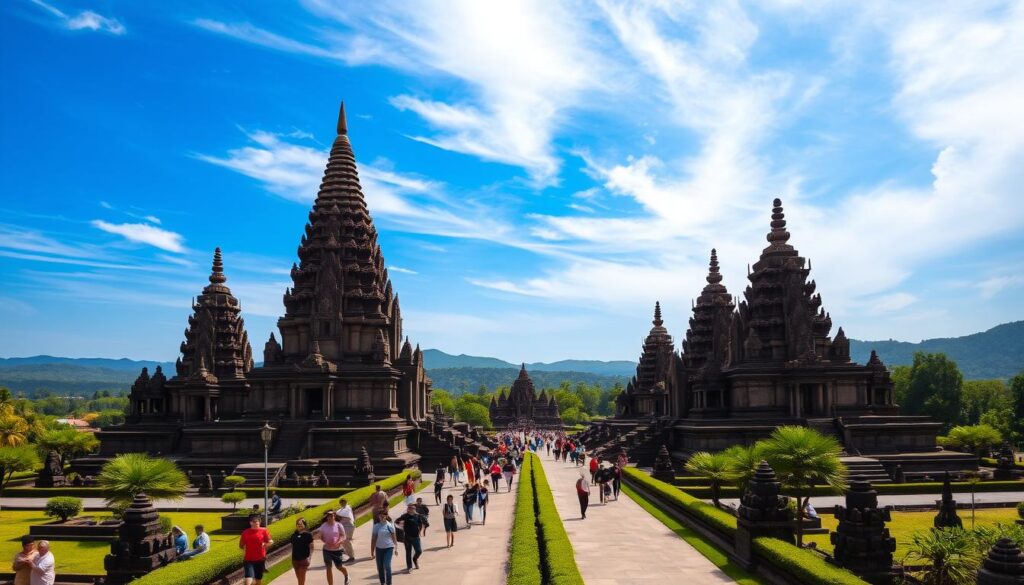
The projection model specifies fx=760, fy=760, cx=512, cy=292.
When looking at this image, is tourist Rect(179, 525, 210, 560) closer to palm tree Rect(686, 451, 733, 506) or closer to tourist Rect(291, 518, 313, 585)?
tourist Rect(291, 518, 313, 585)

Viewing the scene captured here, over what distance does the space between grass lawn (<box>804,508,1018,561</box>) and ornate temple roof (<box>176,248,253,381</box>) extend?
49.1 metres

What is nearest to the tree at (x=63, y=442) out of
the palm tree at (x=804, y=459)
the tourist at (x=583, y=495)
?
the tourist at (x=583, y=495)

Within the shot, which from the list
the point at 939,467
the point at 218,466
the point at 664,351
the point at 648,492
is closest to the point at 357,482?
the point at 218,466

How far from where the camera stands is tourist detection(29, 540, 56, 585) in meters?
14.0

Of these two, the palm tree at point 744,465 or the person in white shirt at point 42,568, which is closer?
the person in white shirt at point 42,568

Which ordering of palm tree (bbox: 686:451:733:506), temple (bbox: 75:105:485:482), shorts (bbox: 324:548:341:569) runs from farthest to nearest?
temple (bbox: 75:105:485:482) < palm tree (bbox: 686:451:733:506) < shorts (bbox: 324:548:341:569)

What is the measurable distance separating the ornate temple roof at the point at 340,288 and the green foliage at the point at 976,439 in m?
41.7

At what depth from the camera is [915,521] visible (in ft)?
95.7

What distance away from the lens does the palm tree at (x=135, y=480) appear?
2484cm

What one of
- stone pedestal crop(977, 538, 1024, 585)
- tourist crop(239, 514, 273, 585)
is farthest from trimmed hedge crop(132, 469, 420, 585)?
stone pedestal crop(977, 538, 1024, 585)

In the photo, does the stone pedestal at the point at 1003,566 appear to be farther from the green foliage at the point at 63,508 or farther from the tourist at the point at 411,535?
the green foliage at the point at 63,508

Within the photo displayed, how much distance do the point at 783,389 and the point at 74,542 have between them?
4386 cm

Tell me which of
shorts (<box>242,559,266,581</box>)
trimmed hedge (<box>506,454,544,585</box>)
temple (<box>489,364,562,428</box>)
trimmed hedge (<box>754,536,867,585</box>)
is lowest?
temple (<box>489,364,562,428</box>)

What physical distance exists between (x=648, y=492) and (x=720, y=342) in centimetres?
3224
